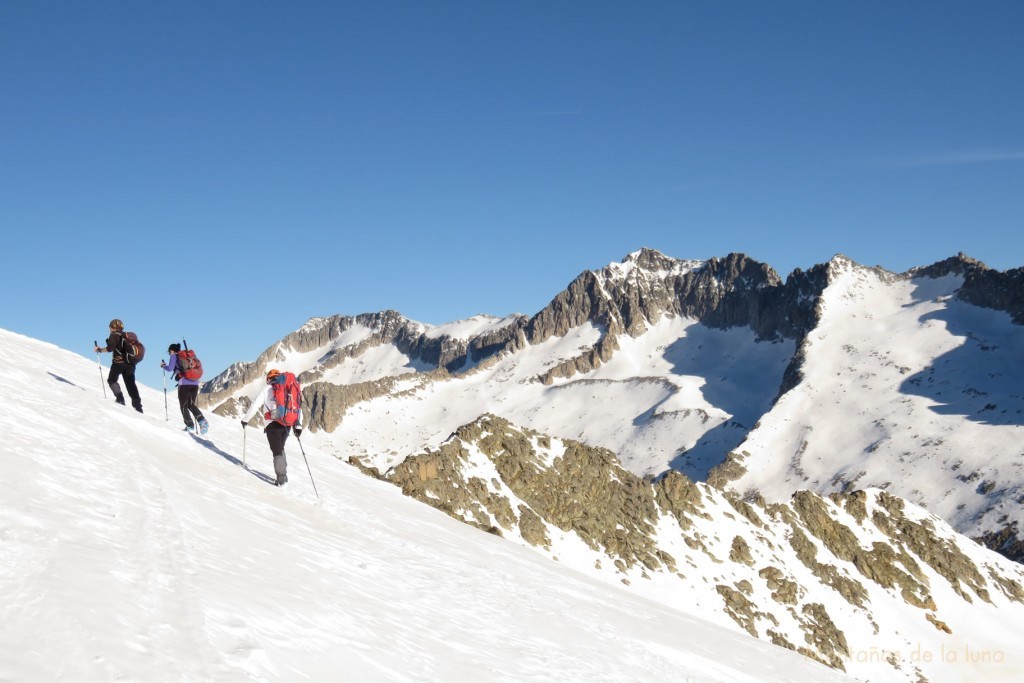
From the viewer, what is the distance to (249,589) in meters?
7.61

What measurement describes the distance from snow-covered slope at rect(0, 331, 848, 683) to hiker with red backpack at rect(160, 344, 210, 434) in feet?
4.51

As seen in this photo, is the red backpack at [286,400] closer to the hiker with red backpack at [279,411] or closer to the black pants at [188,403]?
the hiker with red backpack at [279,411]

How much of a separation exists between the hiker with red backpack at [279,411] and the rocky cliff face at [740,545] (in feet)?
98.0

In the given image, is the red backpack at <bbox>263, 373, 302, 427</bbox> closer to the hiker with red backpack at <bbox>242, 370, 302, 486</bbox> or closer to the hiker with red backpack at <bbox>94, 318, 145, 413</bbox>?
the hiker with red backpack at <bbox>242, 370, 302, 486</bbox>

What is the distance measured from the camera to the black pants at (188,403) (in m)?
18.8

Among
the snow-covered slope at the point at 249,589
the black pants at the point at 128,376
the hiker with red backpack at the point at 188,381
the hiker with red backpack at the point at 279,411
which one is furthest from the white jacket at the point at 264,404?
the black pants at the point at 128,376

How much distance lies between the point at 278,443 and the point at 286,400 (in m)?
0.96

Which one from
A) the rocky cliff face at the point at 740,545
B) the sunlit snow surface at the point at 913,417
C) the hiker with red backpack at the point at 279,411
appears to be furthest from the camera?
the sunlit snow surface at the point at 913,417

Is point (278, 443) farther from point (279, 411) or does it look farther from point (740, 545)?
point (740, 545)

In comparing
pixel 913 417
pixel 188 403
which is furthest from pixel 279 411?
pixel 913 417

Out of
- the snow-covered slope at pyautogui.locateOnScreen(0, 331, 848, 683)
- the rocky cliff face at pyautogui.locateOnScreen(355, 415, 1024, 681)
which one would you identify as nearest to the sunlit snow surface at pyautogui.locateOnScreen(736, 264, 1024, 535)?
the rocky cliff face at pyautogui.locateOnScreen(355, 415, 1024, 681)

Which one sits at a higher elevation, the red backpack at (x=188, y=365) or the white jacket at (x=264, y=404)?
the red backpack at (x=188, y=365)

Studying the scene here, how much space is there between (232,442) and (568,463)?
142 ft

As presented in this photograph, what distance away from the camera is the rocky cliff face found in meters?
52.4
